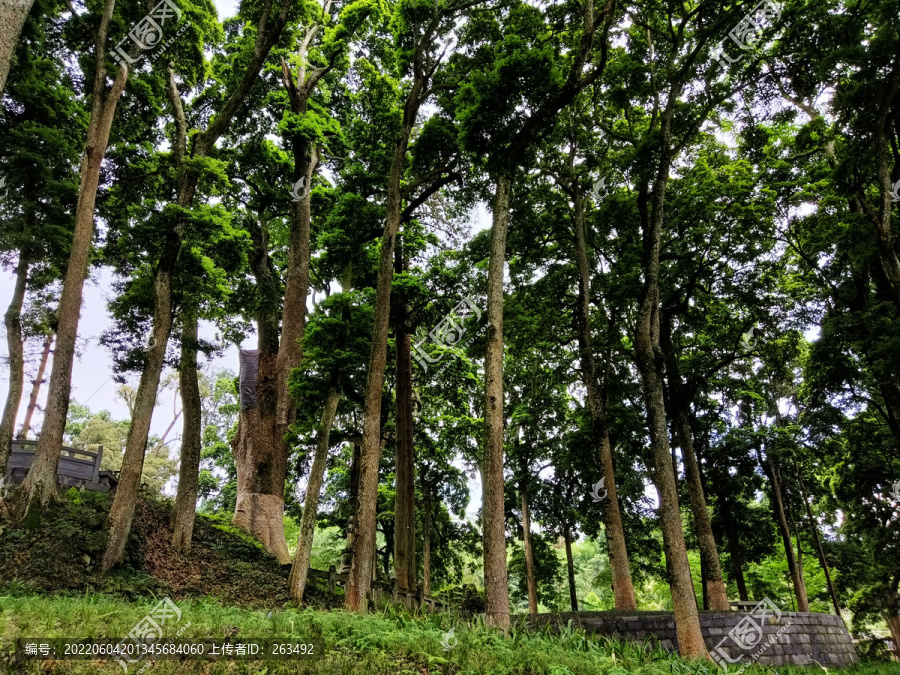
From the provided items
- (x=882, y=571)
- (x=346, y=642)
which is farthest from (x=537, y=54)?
(x=882, y=571)

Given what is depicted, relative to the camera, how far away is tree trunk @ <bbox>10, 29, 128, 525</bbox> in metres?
9.55

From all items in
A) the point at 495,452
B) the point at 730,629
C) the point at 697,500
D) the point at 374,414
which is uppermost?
the point at 374,414

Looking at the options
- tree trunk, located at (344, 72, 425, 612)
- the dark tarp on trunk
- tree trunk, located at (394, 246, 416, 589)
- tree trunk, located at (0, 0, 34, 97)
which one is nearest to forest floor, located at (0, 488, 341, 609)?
tree trunk, located at (394, 246, 416, 589)

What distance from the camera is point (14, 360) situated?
14812mm

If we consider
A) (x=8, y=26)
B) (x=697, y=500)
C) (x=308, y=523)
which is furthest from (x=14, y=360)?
(x=697, y=500)

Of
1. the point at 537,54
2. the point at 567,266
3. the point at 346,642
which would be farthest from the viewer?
the point at 567,266

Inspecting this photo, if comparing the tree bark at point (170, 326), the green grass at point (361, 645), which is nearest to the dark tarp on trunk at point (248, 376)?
the tree bark at point (170, 326)

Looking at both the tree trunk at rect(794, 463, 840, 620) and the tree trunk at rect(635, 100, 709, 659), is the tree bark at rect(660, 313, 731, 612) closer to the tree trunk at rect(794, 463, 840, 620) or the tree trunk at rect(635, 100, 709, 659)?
the tree trunk at rect(635, 100, 709, 659)

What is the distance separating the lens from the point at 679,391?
14461 mm

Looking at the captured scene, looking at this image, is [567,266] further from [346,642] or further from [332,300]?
[346,642]

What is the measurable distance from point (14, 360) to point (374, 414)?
1244 cm

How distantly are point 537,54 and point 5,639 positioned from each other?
1042cm

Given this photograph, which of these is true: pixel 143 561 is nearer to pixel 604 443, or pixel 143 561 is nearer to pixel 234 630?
pixel 234 630

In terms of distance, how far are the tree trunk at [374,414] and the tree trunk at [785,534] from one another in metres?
15.2
